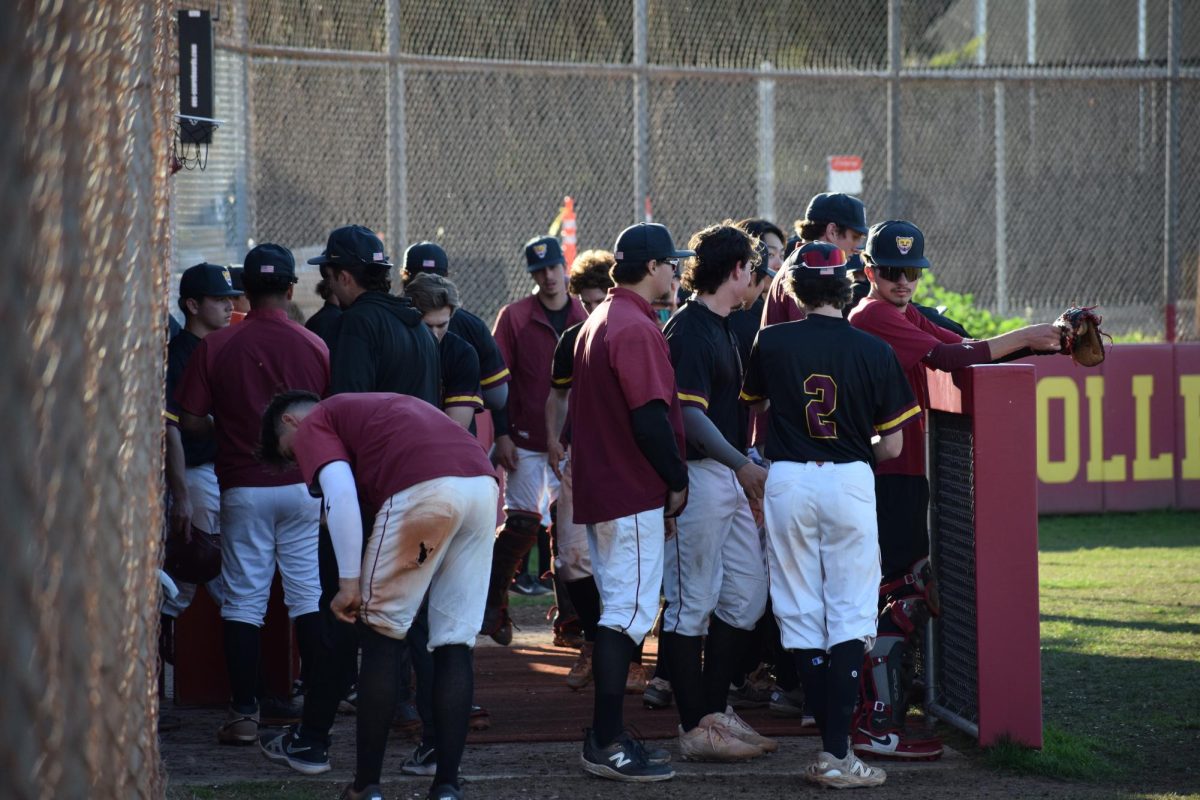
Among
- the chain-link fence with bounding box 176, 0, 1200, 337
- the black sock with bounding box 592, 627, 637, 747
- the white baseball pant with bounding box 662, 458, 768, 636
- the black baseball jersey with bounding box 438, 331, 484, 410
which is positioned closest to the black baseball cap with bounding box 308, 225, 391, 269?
the black baseball jersey with bounding box 438, 331, 484, 410

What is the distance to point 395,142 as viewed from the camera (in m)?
10.4

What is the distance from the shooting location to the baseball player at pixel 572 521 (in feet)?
20.8

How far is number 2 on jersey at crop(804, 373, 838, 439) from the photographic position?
4.75 m

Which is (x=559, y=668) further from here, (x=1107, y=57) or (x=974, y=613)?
(x=1107, y=57)

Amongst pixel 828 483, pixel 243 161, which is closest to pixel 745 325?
pixel 828 483

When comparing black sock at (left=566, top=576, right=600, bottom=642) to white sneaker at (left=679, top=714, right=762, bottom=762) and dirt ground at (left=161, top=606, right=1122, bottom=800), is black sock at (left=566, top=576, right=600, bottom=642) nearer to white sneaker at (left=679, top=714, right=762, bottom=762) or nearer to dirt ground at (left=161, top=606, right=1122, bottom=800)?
dirt ground at (left=161, top=606, right=1122, bottom=800)

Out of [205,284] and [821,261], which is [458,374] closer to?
[205,284]

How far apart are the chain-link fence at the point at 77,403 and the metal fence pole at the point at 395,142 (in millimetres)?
8369

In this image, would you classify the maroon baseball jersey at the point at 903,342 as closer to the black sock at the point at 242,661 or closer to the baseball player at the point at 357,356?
the baseball player at the point at 357,356

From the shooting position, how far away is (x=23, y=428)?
5.58 ft

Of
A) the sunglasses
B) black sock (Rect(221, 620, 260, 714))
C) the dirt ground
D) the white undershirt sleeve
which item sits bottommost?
the dirt ground

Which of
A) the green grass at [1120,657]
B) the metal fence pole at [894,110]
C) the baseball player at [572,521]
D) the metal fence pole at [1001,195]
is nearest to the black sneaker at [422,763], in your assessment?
the baseball player at [572,521]

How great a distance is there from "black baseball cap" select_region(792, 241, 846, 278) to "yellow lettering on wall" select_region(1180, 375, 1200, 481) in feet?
24.8

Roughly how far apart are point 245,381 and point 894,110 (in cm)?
777
